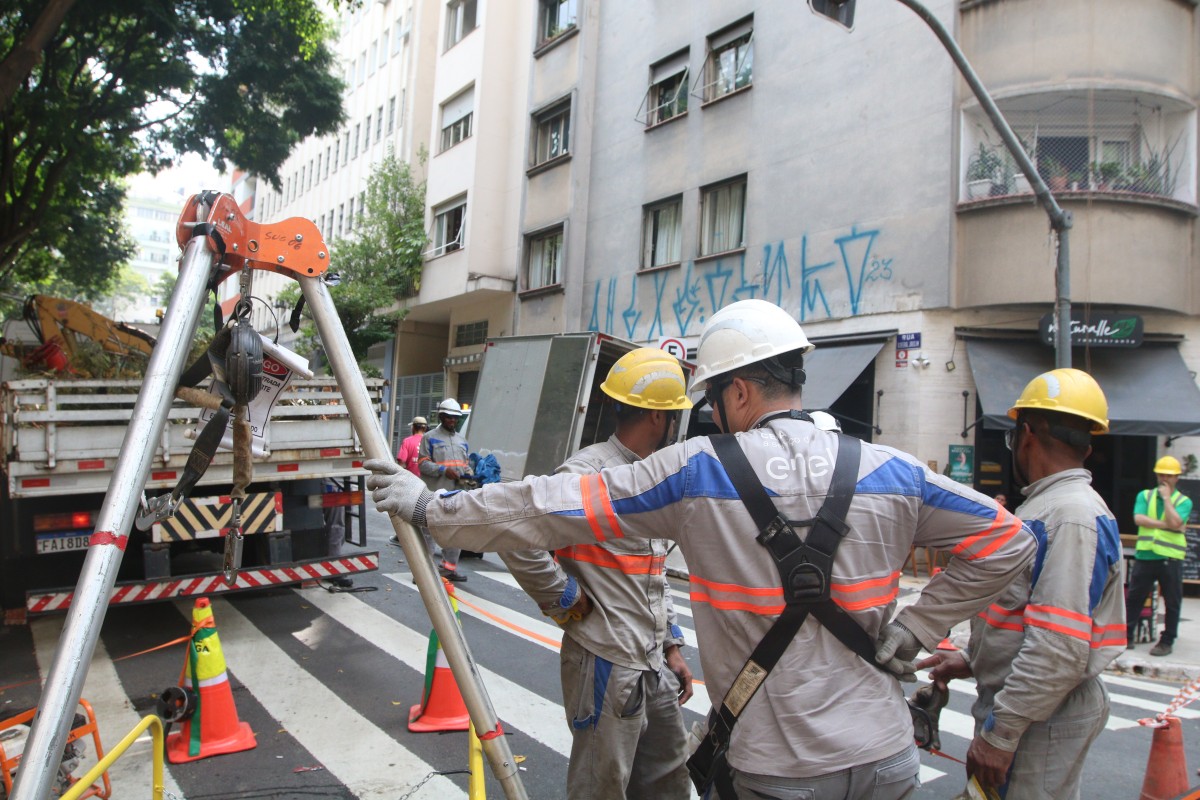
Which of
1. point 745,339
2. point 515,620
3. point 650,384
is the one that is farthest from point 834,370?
point 745,339

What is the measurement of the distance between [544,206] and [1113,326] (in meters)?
13.5

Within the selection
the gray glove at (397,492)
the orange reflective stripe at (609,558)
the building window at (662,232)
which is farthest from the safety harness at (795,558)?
the building window at (662,232)

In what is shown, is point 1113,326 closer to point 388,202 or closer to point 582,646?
point 582,646

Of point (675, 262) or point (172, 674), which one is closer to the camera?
point (172, 674)

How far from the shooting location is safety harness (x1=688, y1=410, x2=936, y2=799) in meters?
1.82

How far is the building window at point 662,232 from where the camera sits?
58.4ft

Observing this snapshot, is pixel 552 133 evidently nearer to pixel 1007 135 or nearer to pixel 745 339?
pixel 1007 135

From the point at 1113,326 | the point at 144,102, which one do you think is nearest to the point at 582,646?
the point at 1113,326

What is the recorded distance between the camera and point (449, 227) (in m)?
24.2

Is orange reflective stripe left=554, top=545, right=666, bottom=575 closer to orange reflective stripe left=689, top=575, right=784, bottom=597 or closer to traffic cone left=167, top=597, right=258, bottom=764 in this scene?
orange reflective stripe left=689, top=575, right=784, bottom=597

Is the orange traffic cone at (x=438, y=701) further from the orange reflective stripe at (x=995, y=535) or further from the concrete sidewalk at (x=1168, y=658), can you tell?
the orange reflective stripe at (x=995, y=535)

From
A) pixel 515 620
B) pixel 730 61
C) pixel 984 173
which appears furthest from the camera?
pixel 730 61

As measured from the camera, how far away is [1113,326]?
39.1ft

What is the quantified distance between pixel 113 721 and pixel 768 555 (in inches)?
Answer: 186
